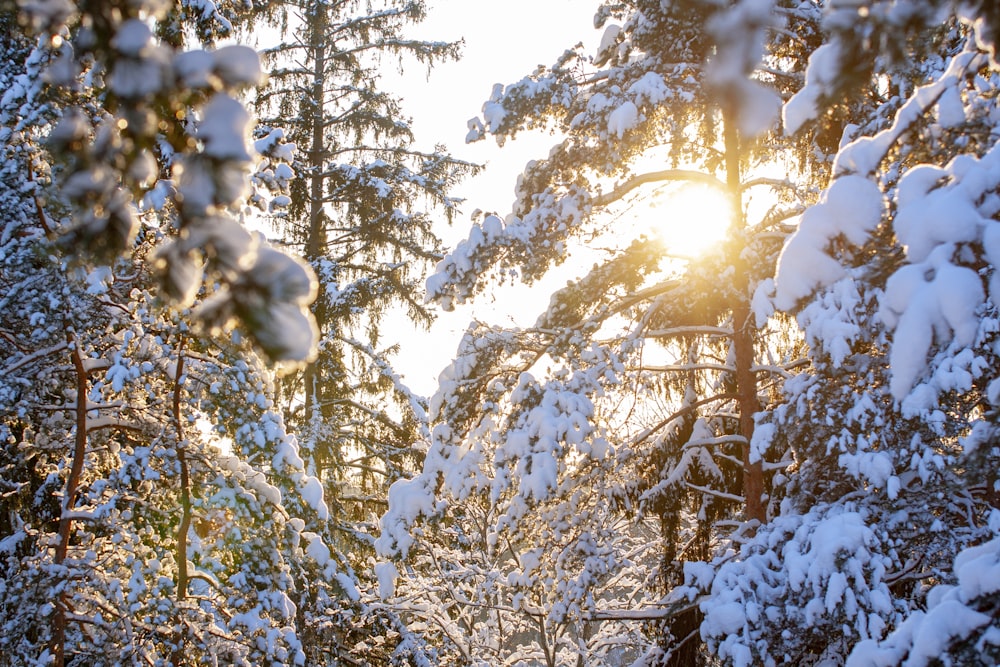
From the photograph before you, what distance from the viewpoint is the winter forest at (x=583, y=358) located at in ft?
5.19

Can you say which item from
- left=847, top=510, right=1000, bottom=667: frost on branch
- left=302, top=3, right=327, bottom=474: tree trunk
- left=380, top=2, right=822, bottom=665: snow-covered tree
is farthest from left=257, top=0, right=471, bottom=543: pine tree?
left=847, top=510, right=1000, bottom=667: frost on branch

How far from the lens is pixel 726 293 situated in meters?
7.07

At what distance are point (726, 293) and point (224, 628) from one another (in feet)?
17.5

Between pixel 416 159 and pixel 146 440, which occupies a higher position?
pixel 416 159

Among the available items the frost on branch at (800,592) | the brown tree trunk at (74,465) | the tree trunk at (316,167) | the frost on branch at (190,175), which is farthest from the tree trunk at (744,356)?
the tree trunk at (316,167)

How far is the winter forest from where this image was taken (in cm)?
158

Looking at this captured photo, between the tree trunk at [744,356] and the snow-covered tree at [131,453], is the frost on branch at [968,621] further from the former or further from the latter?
the tree trunk at [744,356]

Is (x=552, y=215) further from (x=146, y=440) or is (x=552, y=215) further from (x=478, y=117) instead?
(x=146, y=440)

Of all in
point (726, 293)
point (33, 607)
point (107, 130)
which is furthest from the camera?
point (726, 293)

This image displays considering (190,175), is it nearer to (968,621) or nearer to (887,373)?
(968,621)

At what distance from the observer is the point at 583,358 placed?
724cm

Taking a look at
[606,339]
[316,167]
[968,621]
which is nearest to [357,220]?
[316,167]

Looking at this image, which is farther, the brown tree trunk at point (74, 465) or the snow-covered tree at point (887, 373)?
the brown tree trunk at point (74, 465)

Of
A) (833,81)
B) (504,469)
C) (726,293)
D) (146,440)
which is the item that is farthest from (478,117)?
(833,81)
